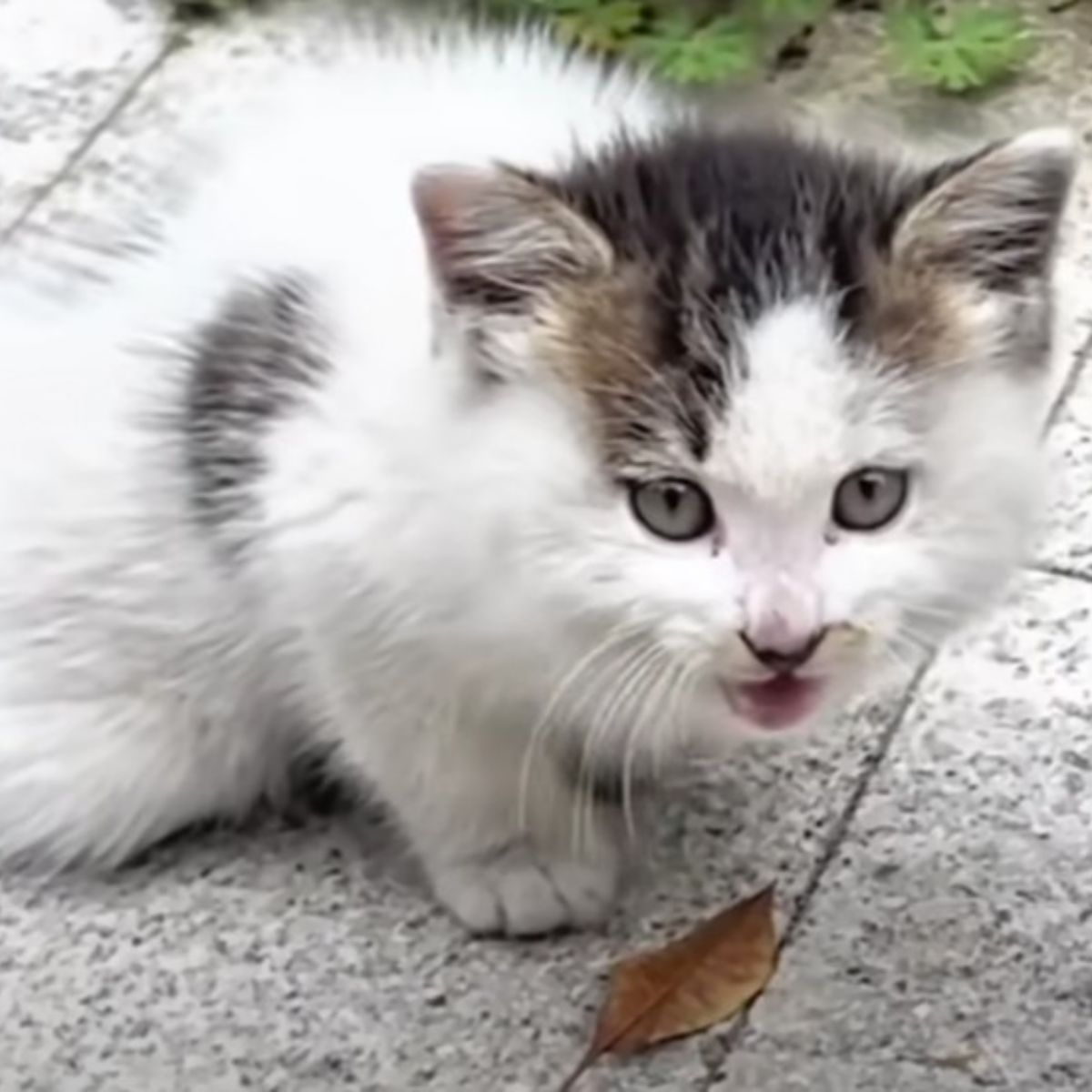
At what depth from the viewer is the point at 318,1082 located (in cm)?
190

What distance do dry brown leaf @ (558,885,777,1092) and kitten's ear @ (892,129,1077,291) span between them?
1.79ft

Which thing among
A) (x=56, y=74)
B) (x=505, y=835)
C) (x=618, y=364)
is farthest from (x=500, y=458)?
(x=56, y=74)

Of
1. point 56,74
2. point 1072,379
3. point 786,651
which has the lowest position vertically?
point 1072,379

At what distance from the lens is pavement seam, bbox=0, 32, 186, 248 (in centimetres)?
247

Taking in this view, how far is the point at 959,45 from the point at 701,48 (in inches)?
9.5

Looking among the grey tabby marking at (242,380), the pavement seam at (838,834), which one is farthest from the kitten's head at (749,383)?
the pavement seam at (838,834)

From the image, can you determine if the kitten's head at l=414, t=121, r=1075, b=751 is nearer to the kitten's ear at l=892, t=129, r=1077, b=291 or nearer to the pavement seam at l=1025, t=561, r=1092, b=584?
the kitten's ear at l=892, t=129, r=1077, b=291

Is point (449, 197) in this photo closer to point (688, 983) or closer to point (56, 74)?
point (688, 983)

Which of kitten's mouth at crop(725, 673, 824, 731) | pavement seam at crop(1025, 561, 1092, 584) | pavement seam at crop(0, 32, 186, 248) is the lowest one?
pavement seam at crop(1025, 561, 1092, 584)

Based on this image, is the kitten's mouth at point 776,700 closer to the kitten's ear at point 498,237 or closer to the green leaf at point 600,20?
the kitten's ear at point 498,237

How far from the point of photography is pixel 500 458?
1.63 m

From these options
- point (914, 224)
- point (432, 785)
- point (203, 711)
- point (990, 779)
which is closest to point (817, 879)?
point (990, 779)

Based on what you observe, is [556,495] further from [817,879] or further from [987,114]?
[987,114]

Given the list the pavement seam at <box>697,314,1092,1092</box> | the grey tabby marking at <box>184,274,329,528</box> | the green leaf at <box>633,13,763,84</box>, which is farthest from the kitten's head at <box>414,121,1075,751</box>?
the green leaf at <box>633,13,763,84</box>
